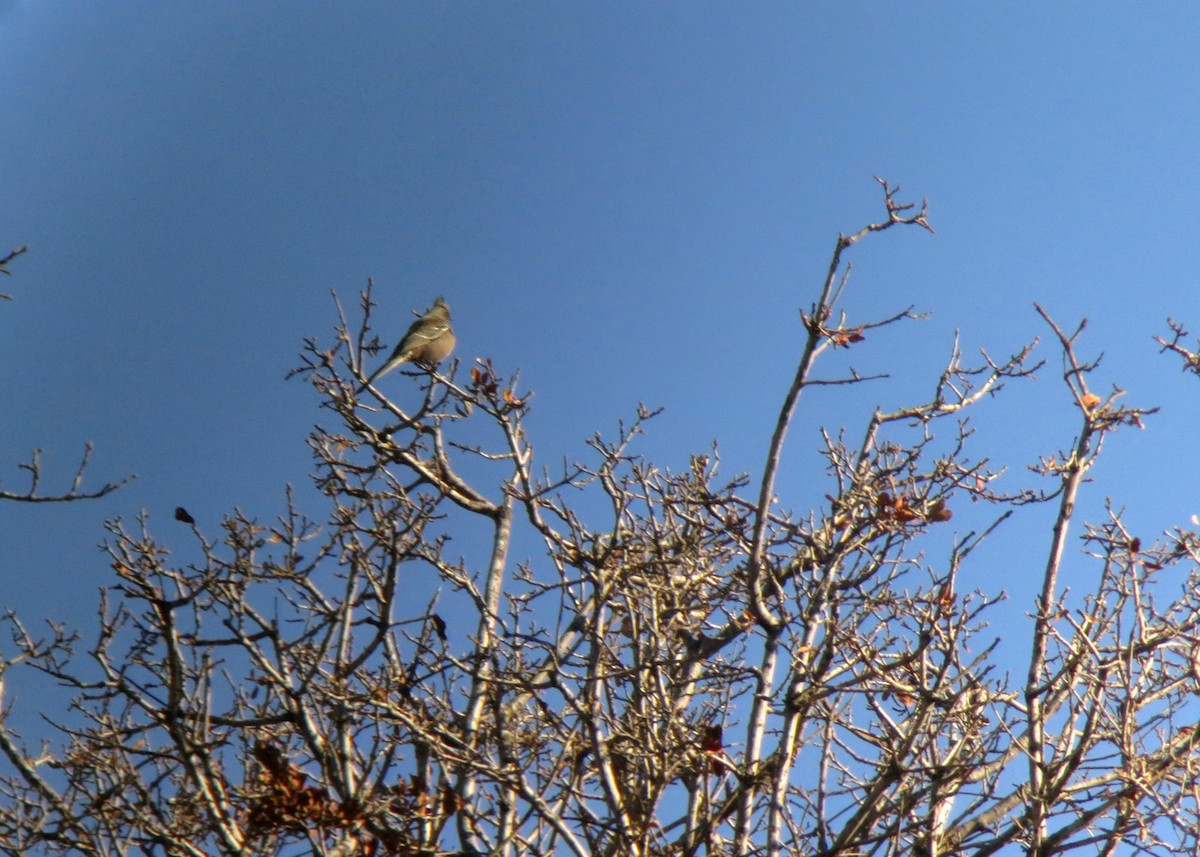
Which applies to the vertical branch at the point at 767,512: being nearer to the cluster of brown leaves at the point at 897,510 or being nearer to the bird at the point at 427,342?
the cluster of brown leaves at the point at 897,510

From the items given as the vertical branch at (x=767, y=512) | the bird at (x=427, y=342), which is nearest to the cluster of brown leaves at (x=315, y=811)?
the vertical branch at (x=767, y=512)

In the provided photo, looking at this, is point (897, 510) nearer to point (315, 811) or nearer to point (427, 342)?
point (315, 811)

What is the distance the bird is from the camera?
10188mm

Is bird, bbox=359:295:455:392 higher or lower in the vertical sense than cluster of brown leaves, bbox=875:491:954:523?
higher

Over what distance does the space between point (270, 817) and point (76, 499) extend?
81.9 inches

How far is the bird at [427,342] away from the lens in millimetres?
10188

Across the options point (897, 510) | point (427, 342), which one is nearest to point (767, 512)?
point (897, 510)

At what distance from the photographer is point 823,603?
5.28 metres

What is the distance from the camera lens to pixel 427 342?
10539mm

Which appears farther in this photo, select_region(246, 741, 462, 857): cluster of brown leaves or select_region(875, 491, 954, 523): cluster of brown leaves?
select_region(875, 491, 954, 523): cluster of brown leaves

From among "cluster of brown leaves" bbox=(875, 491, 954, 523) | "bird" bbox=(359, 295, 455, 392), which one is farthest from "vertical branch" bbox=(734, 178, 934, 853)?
"bird" bbox=(359, 295, 455, 392)

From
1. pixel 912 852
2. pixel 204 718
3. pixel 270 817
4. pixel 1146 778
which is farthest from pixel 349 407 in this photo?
pixel 1146 778

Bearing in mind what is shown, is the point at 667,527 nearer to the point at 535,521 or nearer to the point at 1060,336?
the point at 535,521

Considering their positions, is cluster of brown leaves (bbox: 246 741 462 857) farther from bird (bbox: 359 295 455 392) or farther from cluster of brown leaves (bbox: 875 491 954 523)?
bird (bbox: 359 295 455 392)
